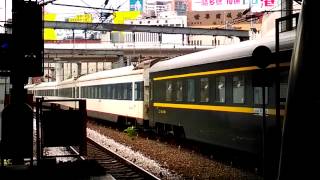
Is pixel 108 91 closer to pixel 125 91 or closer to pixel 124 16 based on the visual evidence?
pixel 125 91

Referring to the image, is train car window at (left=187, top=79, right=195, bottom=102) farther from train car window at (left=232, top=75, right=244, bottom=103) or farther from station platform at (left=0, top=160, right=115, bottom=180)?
station platform at (left=0, top=160, right=115, bottom=180)

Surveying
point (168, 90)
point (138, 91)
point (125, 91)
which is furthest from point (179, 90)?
point (125, 91)

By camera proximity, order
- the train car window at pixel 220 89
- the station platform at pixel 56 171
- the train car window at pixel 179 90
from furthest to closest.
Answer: the train car window at pixel 179 90 < the train car window at pixel 220 89 < the station platform at pixel 56 171

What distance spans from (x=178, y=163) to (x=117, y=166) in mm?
1554

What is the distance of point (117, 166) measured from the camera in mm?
12500

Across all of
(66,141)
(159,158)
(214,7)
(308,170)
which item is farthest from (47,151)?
(214,7)

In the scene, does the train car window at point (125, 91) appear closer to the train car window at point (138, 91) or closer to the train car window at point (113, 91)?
the train car window at point (138, 91)

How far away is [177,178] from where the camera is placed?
10.4 m

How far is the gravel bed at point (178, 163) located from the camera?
10.6m

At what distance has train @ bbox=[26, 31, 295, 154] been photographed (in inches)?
371

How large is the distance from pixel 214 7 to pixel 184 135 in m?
26.1

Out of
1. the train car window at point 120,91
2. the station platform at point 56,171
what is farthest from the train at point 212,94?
the station platform at point 56,171

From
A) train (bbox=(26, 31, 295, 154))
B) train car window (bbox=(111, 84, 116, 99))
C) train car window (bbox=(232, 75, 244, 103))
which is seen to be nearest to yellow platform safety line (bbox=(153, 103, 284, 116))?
train (bbox=(26, 31, 295, 154))

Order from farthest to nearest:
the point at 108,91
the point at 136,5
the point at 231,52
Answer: the point at 136,5 → the point at 108,91 → the point at 231,52
